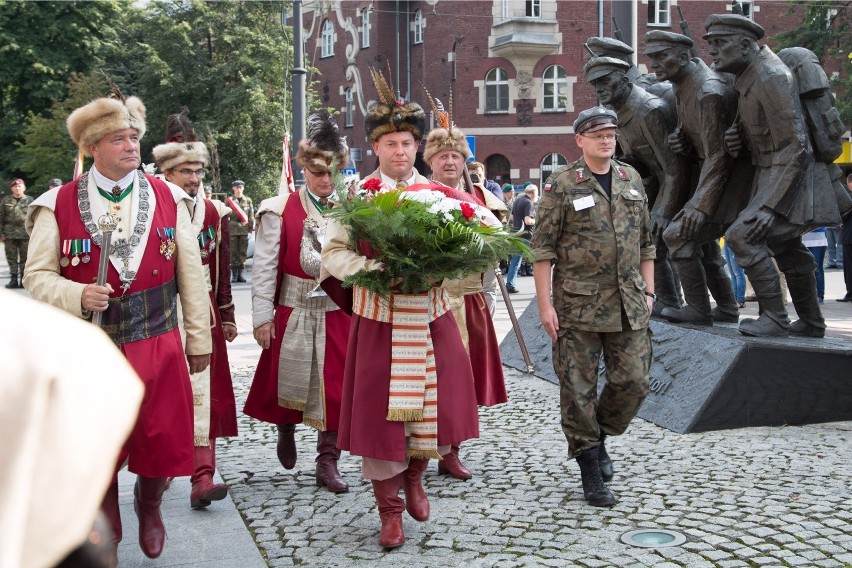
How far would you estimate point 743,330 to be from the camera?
307 inches

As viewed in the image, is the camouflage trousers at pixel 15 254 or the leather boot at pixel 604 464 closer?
the leather boot at pixel 604 464

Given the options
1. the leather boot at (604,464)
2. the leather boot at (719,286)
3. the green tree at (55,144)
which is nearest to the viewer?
the leather boot at (604,464)

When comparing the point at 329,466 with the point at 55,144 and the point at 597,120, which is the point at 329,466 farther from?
the point at 55,144

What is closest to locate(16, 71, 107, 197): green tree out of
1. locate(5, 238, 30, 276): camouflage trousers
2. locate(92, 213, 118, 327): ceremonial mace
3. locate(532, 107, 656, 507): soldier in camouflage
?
locate(5, 238, 30, 276): camouflage trousers

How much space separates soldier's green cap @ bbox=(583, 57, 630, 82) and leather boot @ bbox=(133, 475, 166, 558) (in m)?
5.11

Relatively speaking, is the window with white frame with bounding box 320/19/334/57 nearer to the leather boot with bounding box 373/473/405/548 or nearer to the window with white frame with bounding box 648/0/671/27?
the window with white frame with bounding box 648/0/671/27

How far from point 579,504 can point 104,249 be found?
8.72 feet

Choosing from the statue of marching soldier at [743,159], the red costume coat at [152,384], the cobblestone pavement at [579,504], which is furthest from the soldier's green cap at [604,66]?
the red costume coat at [152,384]

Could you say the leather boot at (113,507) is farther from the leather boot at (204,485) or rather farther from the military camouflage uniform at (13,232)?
the military camouflage uniform at (13,232)

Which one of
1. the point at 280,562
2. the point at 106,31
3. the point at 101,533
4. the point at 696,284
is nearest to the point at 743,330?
the point at 696,284

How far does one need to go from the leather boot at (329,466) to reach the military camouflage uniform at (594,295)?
1264 mm

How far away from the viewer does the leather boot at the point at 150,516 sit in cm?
471

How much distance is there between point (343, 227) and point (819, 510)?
2612 mm

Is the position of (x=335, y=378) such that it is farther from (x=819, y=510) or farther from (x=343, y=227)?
(x=819, y=510)
